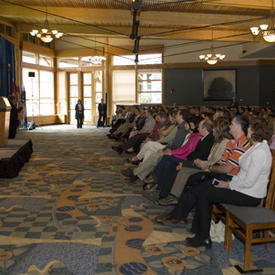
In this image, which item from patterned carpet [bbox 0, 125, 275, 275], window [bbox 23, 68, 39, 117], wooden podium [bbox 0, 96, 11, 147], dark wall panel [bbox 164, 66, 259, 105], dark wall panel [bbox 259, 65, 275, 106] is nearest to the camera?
patterned carpet [bbox 0, 125, 275, 275]

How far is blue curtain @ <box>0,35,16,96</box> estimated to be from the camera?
43.7ft

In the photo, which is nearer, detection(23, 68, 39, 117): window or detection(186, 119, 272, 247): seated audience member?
detection(186, 119, 272, 247): seated audience member

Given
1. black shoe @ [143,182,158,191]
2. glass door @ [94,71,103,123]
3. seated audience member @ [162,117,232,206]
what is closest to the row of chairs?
seated audience member @ [162,117,232,206]

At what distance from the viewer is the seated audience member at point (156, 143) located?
5863mm

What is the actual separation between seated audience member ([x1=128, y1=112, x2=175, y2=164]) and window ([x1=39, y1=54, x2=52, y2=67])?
13768 mm

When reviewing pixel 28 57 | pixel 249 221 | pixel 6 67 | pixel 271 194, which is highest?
pixel 28 57

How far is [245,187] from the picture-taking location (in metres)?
2.97

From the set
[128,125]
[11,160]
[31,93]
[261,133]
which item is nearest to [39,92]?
[31,93]

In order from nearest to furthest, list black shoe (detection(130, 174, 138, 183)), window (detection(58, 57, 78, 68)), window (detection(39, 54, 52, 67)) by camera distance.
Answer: black shoe (detection(130, 174, 138, 183)) < window (detection(39, 54, 52, 67)) < window (detection(58, 57, 78, 68))

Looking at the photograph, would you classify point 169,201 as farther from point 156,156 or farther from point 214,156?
point 156,156

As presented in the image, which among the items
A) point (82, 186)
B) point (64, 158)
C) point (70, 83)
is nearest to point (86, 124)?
point (70, 83)

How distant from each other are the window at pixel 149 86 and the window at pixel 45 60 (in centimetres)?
526

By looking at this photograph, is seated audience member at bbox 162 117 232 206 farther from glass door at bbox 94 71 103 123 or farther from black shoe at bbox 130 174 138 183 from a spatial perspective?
glass door at bbox 94 71 103 123

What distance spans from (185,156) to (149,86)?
14.8m
